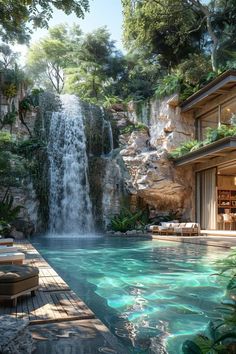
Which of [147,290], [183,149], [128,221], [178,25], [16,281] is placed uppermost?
[178,25]

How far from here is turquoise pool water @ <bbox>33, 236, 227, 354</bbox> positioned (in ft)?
14.5

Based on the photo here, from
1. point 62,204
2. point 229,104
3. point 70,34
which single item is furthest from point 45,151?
point 70,34

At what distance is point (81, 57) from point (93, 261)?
2745cm

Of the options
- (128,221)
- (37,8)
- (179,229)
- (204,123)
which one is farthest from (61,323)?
(204,123)

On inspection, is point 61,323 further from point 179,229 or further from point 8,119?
point 8,119

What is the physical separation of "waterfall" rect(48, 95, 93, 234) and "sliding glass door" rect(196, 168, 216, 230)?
6323 millimetres

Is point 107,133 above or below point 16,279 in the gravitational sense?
above

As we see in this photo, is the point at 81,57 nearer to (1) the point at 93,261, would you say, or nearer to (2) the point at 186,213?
(2) the point at 186,213

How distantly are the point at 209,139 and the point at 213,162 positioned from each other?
94.3 inches

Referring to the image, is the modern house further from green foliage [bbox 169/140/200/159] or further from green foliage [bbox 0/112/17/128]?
green foliage [bbox 0/112/17/128]

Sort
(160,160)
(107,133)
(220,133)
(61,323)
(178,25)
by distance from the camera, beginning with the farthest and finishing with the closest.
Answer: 1. (107,133)
2. (178,25)
3. (160,160)
4. (220,133)
5. (61,323)

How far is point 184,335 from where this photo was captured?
433 cm

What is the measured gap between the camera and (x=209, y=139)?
1650 centimetres

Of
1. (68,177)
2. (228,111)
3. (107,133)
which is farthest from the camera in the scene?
(107,133)
